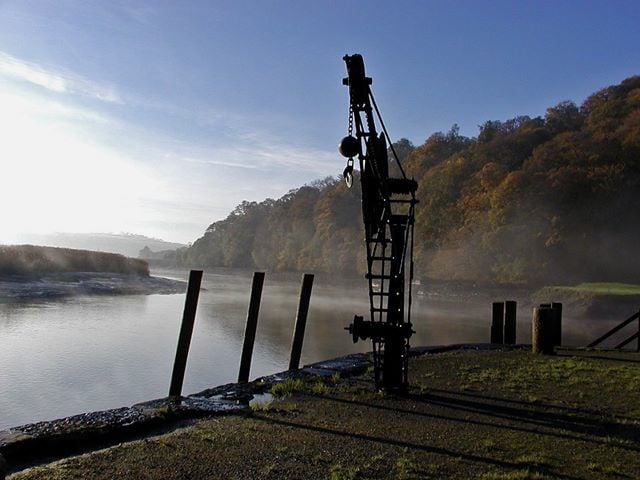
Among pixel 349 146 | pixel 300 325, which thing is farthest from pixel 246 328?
pixel 349 146

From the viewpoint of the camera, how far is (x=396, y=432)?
7484 mm

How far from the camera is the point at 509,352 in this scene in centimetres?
1579

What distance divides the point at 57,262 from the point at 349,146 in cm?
4091

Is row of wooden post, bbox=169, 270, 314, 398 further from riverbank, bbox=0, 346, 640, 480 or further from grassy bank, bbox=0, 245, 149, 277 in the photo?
grassy bank, bbox=0, 245, 149, 277

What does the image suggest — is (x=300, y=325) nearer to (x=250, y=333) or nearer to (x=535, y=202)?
(x=250, y=333)

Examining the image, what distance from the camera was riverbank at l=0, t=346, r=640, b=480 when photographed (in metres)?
6.00

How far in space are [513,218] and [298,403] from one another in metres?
54.0

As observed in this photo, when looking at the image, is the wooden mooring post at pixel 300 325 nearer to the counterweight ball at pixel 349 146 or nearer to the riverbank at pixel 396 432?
the riverbank at pixel 396 432

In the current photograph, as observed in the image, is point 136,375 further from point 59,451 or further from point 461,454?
point 461,454

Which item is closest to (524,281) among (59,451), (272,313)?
(272,313)

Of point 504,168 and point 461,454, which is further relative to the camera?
point 504,168

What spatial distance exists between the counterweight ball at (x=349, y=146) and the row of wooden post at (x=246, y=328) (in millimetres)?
4423

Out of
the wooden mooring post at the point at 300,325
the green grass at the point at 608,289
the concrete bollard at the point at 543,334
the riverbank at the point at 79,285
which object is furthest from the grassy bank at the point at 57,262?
the green grass at the point at 608,289

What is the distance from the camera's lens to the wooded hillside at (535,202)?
53.7 meters
